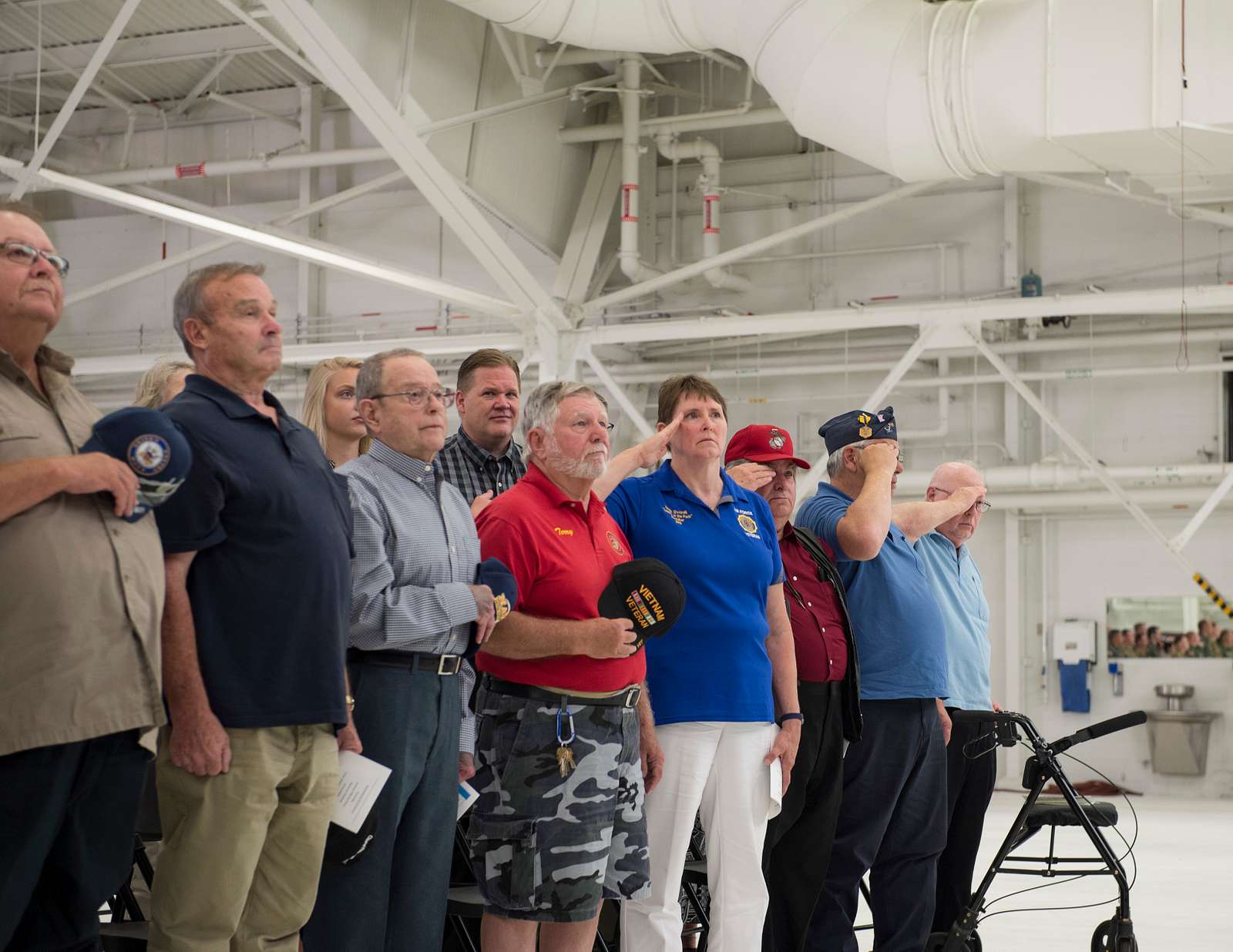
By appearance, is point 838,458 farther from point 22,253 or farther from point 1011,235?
point 1011,235

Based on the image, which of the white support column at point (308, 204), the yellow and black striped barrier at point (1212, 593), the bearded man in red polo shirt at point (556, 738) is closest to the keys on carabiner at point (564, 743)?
the bearded man in red polo shirt at point (556, 738)

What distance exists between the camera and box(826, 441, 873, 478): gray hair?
4.20m

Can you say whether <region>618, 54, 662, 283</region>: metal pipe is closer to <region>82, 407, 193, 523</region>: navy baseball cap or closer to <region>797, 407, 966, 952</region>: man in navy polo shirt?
<region>797, 407, 966, 952</region>: man in navy polo shirt

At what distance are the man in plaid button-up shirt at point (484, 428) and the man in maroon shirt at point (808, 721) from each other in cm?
69

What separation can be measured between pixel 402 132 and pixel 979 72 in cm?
340

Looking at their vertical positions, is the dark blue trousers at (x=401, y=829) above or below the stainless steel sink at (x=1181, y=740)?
above

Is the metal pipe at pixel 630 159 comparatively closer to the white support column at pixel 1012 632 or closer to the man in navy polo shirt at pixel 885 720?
the white support column at pixel 1012 632

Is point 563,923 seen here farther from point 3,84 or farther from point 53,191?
point 53,191

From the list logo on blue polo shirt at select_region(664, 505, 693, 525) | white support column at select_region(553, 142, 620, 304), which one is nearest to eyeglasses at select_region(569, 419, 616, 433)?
logo on blue polo shirt at select_region(664, 505, 693, 525)

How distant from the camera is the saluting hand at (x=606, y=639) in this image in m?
3.03

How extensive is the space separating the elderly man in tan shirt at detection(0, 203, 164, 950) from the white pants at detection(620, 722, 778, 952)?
1.44m

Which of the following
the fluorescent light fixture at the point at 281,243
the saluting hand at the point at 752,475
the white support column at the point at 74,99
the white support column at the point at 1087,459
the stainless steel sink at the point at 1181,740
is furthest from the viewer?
the stainless steel sink at the point at 1181,740

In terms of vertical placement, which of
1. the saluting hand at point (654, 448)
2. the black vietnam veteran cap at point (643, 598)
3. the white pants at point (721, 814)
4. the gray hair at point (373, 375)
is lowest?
the white pants at point (721, 814)

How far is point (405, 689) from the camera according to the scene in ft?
9.25
